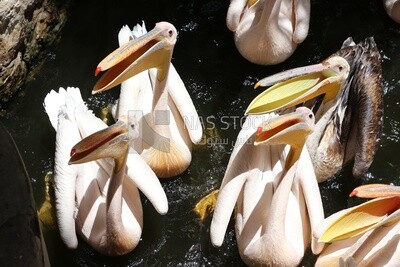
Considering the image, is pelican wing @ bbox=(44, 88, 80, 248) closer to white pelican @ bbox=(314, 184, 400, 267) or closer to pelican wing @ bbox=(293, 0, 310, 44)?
white pelican @ bbox=(314, 184, 400, 267)

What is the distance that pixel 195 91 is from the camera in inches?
152

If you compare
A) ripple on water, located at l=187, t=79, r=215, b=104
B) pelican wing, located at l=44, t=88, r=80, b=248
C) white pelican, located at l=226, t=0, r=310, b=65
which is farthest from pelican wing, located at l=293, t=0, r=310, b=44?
pelican wing, located at l=44, t=88, r=80, b=248

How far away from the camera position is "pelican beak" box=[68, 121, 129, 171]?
293 cm

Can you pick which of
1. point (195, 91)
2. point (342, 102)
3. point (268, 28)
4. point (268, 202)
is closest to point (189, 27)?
point (195, 91)

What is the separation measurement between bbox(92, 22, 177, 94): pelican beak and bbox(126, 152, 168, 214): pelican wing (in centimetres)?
33

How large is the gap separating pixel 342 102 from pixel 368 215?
25.2 inches

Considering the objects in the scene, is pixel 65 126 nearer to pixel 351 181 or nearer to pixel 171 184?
pixel 171 184

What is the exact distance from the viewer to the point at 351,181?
11.9 feet

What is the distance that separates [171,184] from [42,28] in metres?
0.98

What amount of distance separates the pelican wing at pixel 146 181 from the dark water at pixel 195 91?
29 centimetres

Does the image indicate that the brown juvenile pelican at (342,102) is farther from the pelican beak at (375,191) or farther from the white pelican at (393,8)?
the white pelican at (393,8)

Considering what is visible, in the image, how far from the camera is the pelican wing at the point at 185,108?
134 inches

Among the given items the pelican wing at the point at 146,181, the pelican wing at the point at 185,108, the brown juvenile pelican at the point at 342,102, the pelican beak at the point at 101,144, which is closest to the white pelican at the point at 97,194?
the pelican wing at the point at 146,181

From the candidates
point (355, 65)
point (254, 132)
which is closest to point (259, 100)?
point (254, 132)
